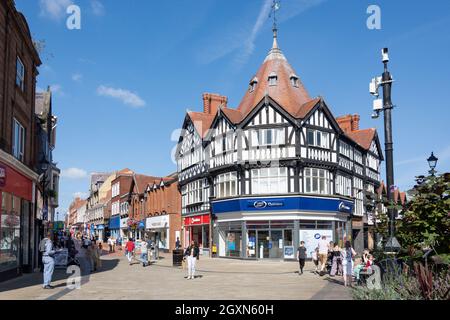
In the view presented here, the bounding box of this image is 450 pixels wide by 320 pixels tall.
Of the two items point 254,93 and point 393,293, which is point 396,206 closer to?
point 393,293

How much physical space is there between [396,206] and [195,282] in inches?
329

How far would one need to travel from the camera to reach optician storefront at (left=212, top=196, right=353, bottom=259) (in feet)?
102

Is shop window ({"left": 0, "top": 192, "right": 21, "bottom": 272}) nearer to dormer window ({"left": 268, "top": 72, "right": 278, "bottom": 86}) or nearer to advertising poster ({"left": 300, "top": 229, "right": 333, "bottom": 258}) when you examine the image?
advertising poster ({"left": 300, "top": 229, "right": 333, "bottom": 258})

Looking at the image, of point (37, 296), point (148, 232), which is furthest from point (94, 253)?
point (148, 232)

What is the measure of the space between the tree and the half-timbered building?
62.9ft

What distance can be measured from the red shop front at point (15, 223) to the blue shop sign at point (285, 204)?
49.3ft

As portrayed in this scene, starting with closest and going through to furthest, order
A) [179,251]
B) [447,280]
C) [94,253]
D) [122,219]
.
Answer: [447,280]
[94,253]
[179,251]
[122,219]

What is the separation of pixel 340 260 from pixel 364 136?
26.9m

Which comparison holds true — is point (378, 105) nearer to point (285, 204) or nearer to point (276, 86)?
point (285, 204)

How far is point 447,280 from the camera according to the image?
29.8 ft

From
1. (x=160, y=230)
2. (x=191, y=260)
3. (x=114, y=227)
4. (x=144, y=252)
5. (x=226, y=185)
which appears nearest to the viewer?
(x=191, y=260)

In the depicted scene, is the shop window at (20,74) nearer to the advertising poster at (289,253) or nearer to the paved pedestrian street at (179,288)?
the paved pedestrian street at (179,288)

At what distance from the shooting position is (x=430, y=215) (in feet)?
35.9

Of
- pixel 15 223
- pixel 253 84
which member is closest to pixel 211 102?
pixel 253 84
